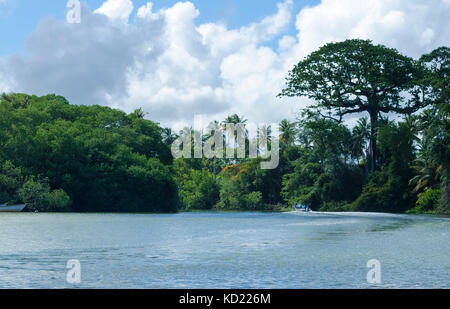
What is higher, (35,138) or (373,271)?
(35,138)

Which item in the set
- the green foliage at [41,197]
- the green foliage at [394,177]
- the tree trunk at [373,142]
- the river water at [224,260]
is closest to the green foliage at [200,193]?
the tree trunk at [373,142]

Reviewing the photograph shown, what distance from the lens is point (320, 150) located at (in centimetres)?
6794

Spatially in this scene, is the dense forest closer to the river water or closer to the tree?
the tree

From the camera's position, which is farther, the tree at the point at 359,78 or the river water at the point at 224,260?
the tree at the point at 359,78

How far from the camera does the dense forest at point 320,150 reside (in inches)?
2270

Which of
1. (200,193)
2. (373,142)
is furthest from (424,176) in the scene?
(200,193)

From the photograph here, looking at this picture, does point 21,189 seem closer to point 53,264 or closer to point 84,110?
point 84,110

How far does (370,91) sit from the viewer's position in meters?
60.4

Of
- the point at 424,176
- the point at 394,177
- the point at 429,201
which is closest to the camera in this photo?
the point at 429,201

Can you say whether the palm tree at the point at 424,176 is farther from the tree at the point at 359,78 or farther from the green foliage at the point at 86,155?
the green foliage at the point at 86,155

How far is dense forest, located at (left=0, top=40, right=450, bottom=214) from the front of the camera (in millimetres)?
57656

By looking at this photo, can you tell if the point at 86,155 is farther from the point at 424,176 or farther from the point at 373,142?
the point at 424,176

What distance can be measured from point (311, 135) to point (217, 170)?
46.1 metres
